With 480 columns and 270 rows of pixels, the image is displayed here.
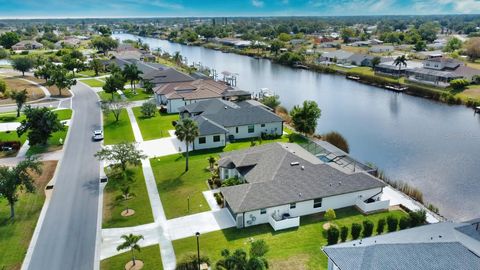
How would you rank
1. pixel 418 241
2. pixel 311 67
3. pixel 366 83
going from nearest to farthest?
pixel 418 241 < pixel 366 83 < pixel 311 67

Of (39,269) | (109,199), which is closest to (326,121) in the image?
(109,199)

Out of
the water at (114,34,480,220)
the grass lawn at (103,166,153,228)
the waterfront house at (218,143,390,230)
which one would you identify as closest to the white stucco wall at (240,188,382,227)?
the waterfront house at (218,143,390,230)

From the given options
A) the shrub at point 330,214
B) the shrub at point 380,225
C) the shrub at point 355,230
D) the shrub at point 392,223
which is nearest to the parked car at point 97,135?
the shrub at point 330,214

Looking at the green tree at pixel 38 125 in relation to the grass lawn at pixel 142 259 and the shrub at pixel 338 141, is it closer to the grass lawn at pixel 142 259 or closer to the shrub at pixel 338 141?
the grass lawn at pixel 142 259

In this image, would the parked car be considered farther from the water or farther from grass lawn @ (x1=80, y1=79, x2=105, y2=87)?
grass lawn @ (x1=80, y1=79, x2=105, y2=87)

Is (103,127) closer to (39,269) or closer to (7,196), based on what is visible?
(7,196)
